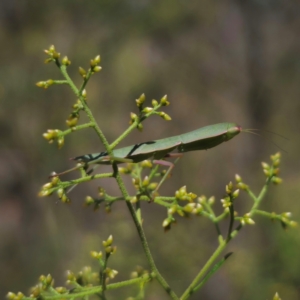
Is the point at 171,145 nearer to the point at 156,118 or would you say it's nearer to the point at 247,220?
the point at 247,220

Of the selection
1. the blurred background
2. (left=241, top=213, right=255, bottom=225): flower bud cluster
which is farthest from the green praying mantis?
the blurred background

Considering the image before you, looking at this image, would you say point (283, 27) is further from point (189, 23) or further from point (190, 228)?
point (190, 228)

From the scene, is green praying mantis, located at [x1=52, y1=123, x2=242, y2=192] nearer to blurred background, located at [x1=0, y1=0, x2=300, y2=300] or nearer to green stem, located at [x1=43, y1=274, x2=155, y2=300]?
green stem, located at [x1=43, y1=274, x2=155, y2=300]

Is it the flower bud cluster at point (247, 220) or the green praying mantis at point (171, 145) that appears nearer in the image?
the green praying mantis at point (171, 145)

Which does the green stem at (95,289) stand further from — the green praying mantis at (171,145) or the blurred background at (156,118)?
the blurred background at (156,118)

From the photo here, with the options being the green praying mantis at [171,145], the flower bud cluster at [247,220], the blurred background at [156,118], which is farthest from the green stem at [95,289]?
the blurred background at [156,118]

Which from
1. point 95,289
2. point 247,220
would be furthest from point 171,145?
point 95,289

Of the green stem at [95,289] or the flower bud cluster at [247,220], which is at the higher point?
the flower bud cluster at [247,220]

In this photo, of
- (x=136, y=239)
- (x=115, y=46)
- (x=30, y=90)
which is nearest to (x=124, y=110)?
(x=115, y=46)
